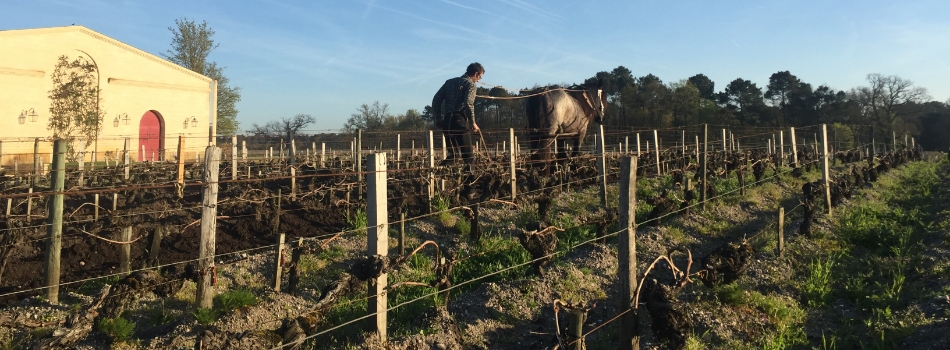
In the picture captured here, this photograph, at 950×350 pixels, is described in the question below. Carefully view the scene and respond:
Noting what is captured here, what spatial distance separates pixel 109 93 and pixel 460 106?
25.9m

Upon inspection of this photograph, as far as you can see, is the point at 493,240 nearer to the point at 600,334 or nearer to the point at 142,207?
the point at 600,334

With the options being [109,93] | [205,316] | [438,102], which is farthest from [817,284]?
[109,93]

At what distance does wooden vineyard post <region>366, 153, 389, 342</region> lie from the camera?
395 cm

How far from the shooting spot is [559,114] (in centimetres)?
1276

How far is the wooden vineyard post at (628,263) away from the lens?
12.3ft

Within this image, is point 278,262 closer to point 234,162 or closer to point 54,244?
point 54,244

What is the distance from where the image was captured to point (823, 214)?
30.2ft

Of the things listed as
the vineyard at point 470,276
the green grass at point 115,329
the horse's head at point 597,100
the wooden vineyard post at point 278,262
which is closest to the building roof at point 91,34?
the vineyard at point 470,276

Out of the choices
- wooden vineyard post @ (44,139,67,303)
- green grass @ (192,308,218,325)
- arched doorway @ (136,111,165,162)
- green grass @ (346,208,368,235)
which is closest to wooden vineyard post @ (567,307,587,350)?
green grass @ (192,308,218,325)

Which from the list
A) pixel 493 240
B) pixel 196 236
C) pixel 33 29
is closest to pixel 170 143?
pixel 33 29

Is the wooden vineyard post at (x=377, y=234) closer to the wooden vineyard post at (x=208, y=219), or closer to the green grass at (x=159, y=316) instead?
the wooden vineyard post at (x=208, y=219)

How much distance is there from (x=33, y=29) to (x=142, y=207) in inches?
905

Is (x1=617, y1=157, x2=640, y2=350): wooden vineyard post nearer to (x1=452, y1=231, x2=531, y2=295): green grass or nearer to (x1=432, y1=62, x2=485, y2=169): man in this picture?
(x1=452, y1=231, x2=531, y2=295): green grass

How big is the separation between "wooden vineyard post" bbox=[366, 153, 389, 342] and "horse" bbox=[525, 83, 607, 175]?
7891mm
